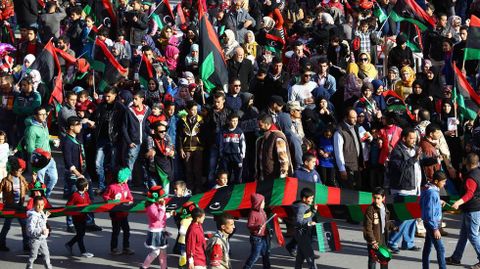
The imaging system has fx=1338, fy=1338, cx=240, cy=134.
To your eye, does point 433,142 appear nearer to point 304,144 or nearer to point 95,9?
point 304,144

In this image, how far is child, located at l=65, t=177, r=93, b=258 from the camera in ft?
55.8

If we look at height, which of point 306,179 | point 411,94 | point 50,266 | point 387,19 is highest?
point 387,19

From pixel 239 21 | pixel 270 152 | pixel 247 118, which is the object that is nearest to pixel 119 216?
pixel 270 152

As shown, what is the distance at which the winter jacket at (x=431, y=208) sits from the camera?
16094 mm

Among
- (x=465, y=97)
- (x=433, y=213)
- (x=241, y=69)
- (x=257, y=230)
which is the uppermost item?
(x=241, y=69)

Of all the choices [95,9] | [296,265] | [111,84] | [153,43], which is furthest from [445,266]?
[95,9]

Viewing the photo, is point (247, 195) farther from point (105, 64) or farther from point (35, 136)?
point (105, 64)

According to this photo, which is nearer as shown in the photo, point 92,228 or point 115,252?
point 115,252

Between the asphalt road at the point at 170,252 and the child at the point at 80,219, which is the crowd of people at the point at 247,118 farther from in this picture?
the asphalt road at the point at 170,252

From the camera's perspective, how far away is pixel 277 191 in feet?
56.4

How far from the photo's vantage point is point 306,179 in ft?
57.8

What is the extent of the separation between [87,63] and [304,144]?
547 centimetres

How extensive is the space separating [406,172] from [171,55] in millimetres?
7933

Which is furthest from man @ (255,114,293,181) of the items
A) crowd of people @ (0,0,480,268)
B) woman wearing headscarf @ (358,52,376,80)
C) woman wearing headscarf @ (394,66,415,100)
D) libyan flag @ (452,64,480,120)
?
woman wearing headscarf @ (358,52,376,80)
